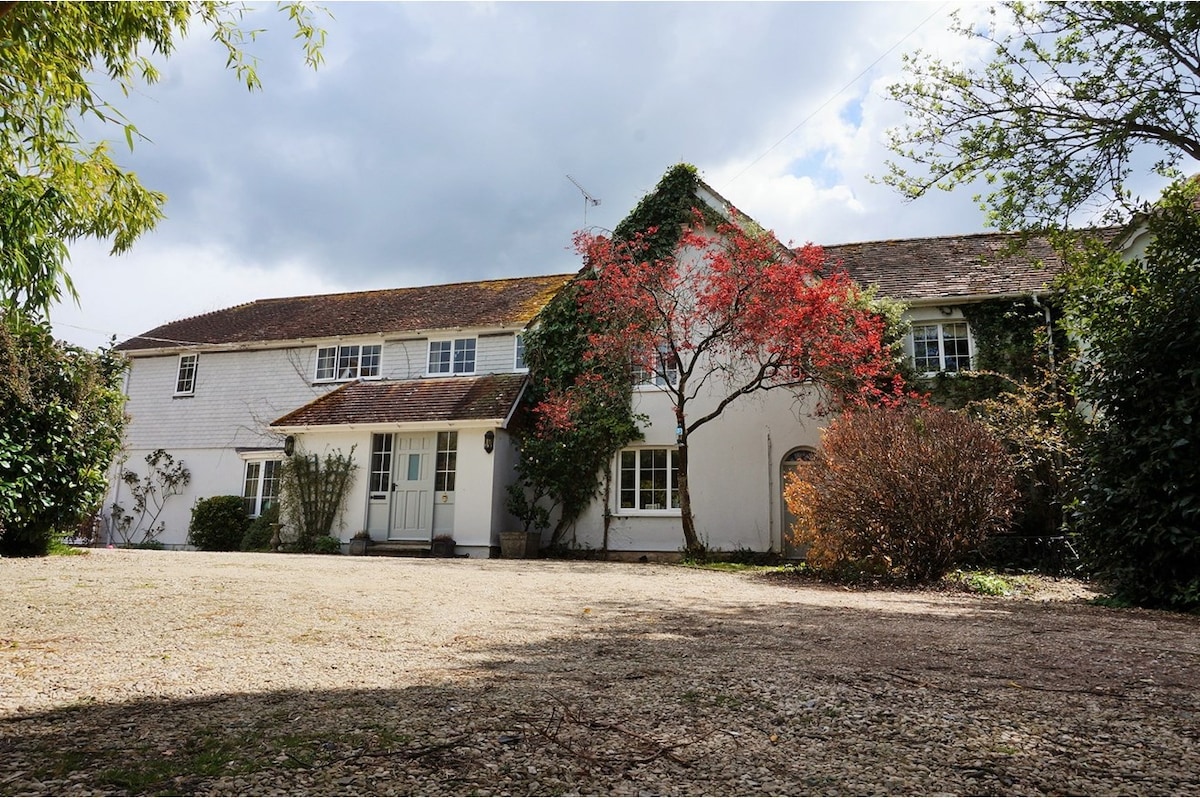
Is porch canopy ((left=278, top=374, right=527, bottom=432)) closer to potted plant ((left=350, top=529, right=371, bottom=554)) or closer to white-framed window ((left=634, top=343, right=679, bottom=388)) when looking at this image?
potted plant ((left=350, top=529, right=371, bottom=554))

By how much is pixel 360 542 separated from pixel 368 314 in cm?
723

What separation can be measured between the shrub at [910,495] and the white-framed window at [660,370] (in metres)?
4.95

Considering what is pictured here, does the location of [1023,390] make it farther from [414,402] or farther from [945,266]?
[414,402]

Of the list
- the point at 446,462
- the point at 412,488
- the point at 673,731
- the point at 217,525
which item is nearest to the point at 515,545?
the point at 446,462

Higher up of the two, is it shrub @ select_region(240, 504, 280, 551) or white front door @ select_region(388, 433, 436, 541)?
white front door @ select_region(388, 433, 436, 541)

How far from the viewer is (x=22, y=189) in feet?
19.6

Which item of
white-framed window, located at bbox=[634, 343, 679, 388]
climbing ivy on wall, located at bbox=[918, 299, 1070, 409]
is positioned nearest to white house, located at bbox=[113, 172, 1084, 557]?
white-framed window, located at bbox=[634, 343, 679, 388]

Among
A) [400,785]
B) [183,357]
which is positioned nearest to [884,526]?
[400,785]

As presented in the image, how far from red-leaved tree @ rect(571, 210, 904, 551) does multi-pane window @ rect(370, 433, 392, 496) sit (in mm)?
5310

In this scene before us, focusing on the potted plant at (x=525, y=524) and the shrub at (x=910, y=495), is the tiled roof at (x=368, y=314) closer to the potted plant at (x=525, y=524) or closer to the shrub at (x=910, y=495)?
the potted plant at (x=525, y=524)

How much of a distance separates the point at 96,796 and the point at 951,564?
9606 mm

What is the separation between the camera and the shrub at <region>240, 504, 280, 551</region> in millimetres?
17938

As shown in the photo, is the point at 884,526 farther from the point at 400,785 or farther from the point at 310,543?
the point at 310,543

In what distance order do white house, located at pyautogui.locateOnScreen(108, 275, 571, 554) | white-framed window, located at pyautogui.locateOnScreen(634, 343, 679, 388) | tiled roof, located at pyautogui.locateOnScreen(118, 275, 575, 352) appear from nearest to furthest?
white-framed window, located at pyautogui.locateOnScreen(634, 343, 679, 388) < white house, located at pyautogui.locateOnScreen(108, 275, 571, 554) < tiled roof, located at pyautogui.locateOnScreen(118, 275, 575, 352)
